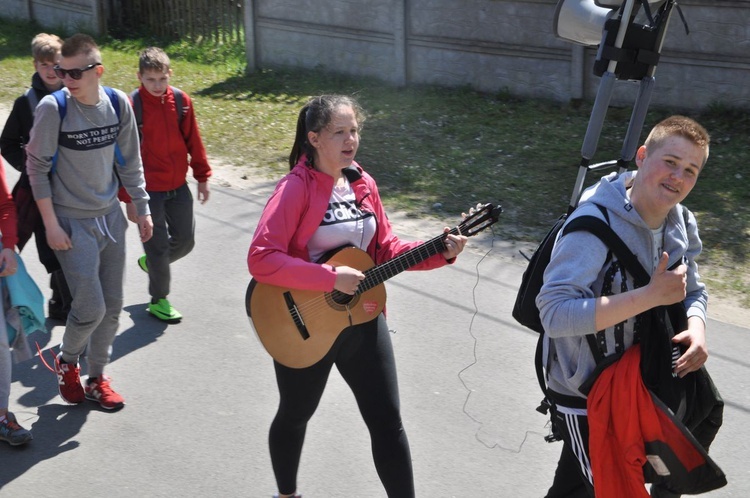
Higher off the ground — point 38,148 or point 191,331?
point 38,148

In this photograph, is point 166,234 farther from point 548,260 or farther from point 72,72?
point 548,260

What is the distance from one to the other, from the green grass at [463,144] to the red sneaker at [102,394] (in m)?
3.75

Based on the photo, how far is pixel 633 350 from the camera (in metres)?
3.03

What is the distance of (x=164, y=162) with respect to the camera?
19.1 feet

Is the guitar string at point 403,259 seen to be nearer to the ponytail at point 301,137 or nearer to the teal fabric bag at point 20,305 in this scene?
the ponytail at point 301,137

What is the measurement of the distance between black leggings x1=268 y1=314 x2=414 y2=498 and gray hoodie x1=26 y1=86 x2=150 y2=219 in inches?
61.4

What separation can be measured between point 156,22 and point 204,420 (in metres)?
13.6

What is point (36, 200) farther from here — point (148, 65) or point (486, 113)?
point (486, 113)

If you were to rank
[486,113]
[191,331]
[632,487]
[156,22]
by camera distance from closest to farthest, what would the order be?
[632,487] → [191,331] → [486,113] → [156,22]

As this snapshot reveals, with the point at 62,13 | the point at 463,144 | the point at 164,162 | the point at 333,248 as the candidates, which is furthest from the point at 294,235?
the point at 62,13

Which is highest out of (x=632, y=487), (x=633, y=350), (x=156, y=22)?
(x=633, y=350)

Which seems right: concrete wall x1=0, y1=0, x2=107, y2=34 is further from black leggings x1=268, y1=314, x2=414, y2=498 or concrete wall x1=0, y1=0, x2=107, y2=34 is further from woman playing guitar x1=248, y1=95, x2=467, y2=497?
black leggings x1=268, y1=314, x2=414, y2=498

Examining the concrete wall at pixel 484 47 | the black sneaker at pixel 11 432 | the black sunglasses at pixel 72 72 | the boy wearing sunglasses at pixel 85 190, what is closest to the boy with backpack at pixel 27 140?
the boy wearing sunglasses at pixel 85 190

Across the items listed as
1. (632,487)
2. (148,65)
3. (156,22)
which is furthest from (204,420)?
(156,22)
